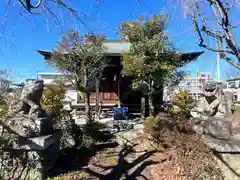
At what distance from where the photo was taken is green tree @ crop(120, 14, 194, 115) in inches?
419

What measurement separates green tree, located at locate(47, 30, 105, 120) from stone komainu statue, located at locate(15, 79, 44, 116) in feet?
15.2

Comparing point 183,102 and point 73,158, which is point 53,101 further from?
point 183,102

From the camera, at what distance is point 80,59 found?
33.4ft

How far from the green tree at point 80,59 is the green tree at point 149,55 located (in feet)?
5.13

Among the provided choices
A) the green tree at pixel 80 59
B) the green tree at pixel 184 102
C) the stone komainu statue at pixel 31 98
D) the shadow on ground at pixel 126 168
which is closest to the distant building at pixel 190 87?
the green tree at pixel 184 102

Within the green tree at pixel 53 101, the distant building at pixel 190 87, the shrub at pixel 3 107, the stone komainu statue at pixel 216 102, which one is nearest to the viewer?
the shrub at pixel 3 107

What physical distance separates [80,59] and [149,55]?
11.4 ft

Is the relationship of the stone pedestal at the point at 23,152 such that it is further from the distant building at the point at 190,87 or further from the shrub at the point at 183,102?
the shrub at the point at 183,102

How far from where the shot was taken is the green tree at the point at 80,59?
9906 mm

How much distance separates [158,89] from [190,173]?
8.26 meters

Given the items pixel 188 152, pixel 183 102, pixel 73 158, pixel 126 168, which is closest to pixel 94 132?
pixel 73 158

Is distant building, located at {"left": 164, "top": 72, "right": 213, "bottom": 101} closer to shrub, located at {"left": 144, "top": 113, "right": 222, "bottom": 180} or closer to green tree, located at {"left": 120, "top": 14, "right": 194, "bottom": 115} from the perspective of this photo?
green tree, located at {"left": 120, "top": 14, "right": 194, "bottom": 115}

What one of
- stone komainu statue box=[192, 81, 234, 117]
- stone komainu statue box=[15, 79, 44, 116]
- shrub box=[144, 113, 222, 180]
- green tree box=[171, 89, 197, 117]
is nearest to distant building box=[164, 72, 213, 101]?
green tree box=[171, 89, 197, 117]

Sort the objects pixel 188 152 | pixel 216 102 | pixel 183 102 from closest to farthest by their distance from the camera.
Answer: pixel 188 152 < pixel 216 102 < pixel 183 102
